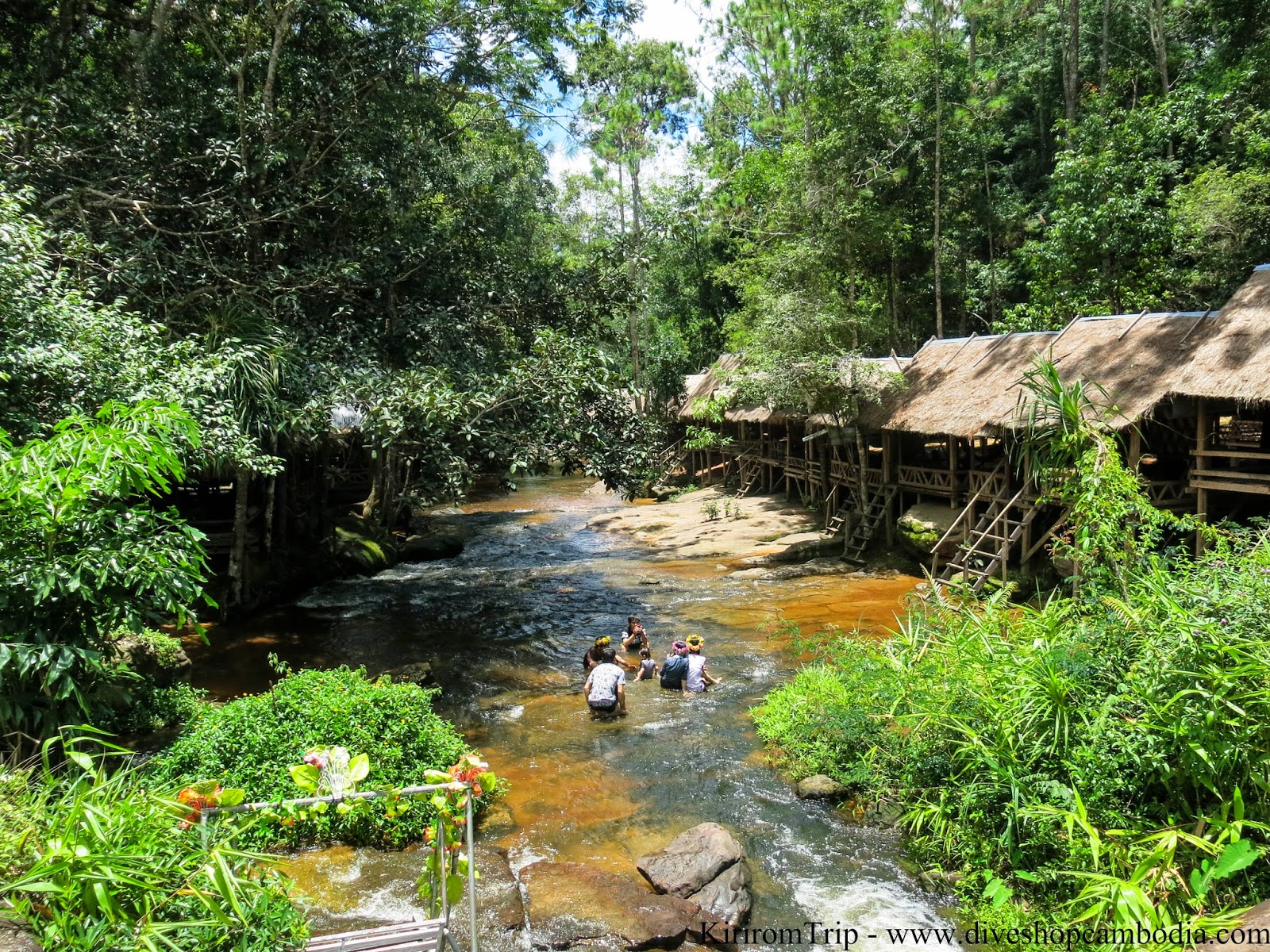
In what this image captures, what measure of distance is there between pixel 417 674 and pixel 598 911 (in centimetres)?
614

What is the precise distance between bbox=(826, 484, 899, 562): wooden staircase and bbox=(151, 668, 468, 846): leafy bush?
13018 millimetres

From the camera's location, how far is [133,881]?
3709 millimetres

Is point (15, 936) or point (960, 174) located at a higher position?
point (960, 174)

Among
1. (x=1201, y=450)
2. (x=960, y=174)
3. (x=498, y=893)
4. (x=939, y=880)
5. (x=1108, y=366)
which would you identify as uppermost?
(x=960, y=174)

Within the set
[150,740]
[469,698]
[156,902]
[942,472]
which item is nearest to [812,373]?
[942,472]

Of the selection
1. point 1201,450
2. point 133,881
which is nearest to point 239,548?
point 133,881

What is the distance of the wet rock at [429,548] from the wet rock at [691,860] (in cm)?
1526

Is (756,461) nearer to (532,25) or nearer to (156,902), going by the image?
(532,25)

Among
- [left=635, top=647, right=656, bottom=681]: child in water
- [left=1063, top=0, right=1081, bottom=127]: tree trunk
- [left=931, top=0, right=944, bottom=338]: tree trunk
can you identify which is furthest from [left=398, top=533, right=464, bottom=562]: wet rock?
[left=1063, top=0, right=1081, bottom=127]: tree trunk

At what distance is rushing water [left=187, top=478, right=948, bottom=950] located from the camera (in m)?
6.69

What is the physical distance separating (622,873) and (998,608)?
16.6 ft

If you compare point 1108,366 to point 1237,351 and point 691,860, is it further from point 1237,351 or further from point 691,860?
point 691,860

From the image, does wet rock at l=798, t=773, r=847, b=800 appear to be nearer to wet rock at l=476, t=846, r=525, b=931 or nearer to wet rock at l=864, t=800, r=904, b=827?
wet rock at l=864, t=800, r=904, b=827

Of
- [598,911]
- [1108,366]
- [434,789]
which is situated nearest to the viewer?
[434,789]
